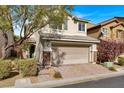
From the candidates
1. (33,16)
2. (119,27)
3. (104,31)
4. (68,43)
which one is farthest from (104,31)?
(33,16)

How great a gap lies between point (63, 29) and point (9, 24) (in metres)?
9.04

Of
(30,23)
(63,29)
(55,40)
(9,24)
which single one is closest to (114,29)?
(63,29)

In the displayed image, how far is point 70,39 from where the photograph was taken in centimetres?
1758

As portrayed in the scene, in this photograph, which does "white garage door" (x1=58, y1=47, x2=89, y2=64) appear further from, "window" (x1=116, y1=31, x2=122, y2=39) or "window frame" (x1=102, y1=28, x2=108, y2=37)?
"window" (x1=116, y1=31, x2=122, y2=39)

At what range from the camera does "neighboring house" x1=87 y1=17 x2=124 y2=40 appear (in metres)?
24.2

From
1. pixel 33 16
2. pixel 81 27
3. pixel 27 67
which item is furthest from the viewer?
pixel 81 27

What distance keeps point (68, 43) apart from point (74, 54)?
1.73 metres

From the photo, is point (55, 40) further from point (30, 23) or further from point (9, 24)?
point (9, 24)

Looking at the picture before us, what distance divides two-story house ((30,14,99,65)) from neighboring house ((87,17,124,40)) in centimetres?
411

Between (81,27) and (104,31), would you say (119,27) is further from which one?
(81,27)

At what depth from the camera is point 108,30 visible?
25062 mm

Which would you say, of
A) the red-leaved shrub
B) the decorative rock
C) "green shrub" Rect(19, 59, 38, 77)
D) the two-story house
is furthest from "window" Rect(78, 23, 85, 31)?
the decorative rock

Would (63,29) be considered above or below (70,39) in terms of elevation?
above

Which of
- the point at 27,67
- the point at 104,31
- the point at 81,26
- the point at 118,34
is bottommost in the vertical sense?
the point at 27,67
